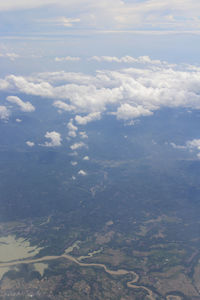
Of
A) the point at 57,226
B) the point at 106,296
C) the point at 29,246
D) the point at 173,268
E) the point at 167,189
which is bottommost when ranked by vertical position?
the point at 106,296

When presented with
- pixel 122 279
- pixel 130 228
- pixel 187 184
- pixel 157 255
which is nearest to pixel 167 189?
pixel 187 184

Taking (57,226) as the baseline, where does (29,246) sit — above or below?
below

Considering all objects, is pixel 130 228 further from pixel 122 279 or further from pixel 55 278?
pixel 55 278

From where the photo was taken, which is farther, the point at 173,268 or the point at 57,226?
the point at 57,226

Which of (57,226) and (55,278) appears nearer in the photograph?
(55,278)

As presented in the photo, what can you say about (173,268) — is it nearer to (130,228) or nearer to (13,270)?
(130,228)

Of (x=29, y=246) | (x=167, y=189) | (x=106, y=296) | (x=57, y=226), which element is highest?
(x=167, y=189)

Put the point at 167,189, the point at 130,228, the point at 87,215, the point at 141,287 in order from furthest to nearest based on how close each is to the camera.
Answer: the point at 167,189 < the point at 87,215 < the point at 130,228 < the point at 141,287

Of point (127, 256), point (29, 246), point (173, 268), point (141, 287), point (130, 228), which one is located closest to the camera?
point (141, 287)

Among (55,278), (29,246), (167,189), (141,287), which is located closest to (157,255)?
(141,287)
